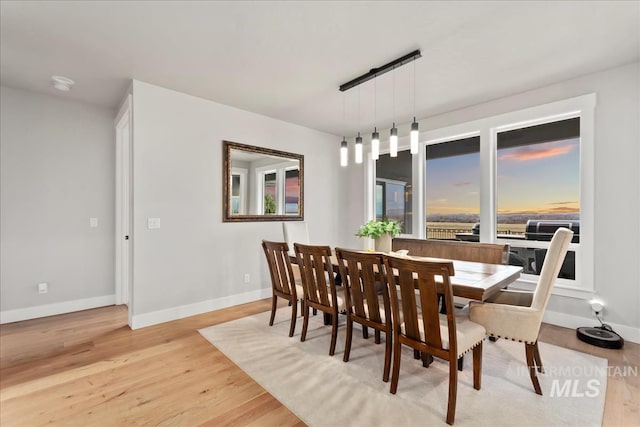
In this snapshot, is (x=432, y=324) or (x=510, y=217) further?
(x=510, y=217)

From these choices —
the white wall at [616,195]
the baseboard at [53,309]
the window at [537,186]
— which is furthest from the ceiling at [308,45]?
the baseboard at [53,309]

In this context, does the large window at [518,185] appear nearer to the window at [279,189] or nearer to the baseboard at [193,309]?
the window at [279,189]

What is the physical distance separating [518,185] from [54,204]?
562cm

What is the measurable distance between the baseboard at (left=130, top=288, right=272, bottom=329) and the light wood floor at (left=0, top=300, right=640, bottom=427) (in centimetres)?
12

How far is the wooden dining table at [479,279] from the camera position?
1743 millimetres

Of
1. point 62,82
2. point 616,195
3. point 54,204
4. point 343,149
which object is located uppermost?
point 62,82

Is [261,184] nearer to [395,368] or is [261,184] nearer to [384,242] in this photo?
[384,242]

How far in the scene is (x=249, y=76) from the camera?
2955 millimetres

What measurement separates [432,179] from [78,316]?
4931 millimetres

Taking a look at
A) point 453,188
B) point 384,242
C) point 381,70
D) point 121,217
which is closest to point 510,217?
point 453,188

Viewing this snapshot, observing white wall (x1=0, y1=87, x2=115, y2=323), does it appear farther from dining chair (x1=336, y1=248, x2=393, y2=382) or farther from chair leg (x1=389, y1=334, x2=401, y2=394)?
chair leg (x1=389, y1=334, x2=401, y2=394)

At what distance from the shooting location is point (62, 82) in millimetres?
3006

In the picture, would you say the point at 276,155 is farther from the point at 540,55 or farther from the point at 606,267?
the point at 606,267

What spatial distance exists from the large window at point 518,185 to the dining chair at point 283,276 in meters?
2.37
